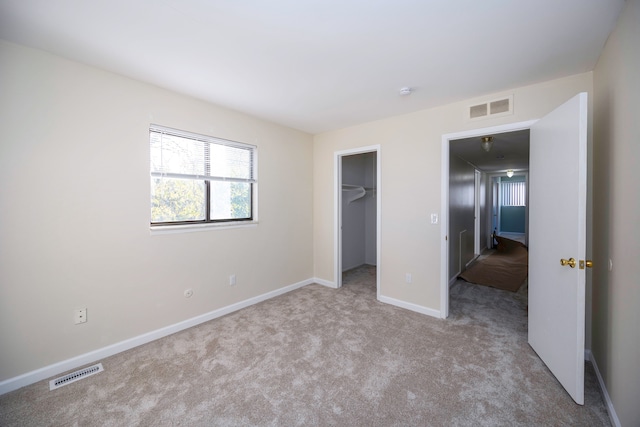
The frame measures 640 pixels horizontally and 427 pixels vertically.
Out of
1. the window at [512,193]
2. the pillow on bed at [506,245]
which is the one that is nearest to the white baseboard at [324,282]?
the pillow on bed at [506,245]

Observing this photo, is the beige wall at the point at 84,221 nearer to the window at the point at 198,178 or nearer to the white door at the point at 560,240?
the window at the point at 198,178

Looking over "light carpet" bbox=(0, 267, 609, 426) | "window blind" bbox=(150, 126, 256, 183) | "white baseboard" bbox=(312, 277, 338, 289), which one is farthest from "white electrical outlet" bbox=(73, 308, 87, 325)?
"white baseboard" bbox=(312, 277, 338, 289)

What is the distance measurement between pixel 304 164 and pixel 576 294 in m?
3.26

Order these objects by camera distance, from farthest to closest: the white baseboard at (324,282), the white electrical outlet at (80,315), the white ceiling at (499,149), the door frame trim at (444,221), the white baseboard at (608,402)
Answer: the white baseboard at (324,282) → the white ceiling at (499,149) → the door frame trim at (444,221) → the white electrical outlet at (80,315) → the white baseboard at (608,402)

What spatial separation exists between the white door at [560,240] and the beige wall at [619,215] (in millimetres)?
153

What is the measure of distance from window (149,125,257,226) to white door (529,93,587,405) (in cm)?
294

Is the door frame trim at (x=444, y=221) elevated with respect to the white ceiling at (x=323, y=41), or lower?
lower

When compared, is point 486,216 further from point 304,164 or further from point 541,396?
point 541,396

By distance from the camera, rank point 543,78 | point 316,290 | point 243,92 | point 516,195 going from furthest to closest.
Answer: point 516,195
point 316,290
point 243,92
point 543,78

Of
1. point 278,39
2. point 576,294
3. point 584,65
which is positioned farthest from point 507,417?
point 278,39

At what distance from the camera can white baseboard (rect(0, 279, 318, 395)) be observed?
1814 millimetres

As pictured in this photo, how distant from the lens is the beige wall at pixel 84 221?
1.79 m

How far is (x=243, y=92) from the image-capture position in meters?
2.53

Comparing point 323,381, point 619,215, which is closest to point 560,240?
point 619,215
